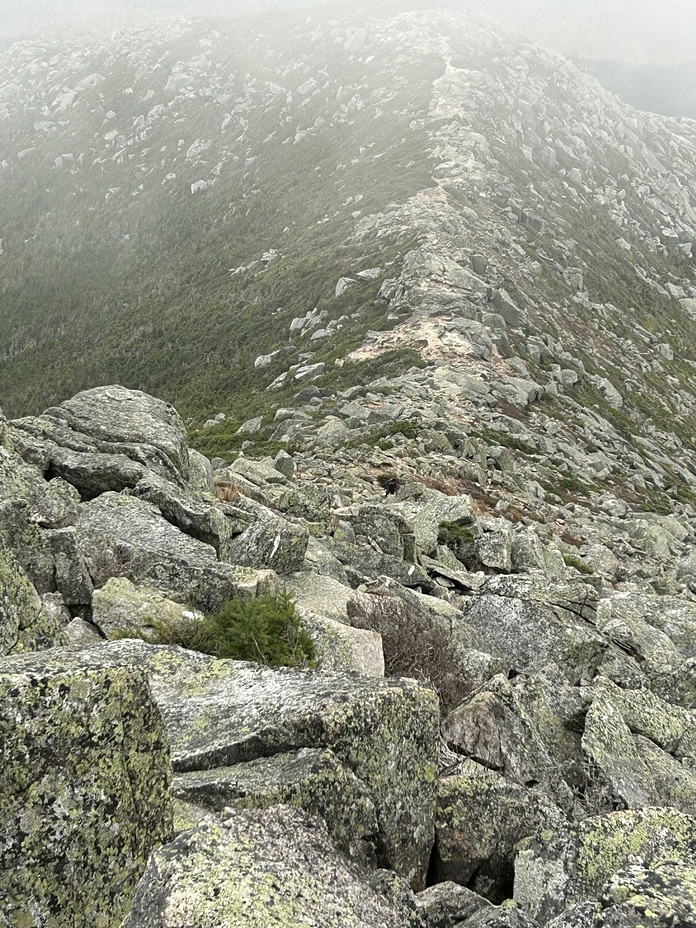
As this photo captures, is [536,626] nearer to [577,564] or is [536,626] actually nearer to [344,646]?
[344,646]

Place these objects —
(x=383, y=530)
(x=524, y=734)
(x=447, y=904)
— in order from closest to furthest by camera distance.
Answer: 1. (x=447, y=904)
2. (x=524, y=734)
3. (x=383, y=530)

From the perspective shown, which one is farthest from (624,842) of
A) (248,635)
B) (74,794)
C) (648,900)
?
(248,635)

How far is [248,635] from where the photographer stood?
8.80 metres

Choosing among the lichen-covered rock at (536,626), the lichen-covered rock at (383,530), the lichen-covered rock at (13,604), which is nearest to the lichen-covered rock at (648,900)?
the lichen-covered rock at (13,604)

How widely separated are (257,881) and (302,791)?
46.8 inches

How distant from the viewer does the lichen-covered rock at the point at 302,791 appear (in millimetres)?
5207

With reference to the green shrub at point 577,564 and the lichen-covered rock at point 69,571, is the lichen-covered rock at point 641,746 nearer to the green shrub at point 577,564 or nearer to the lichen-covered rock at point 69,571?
the lichen-covered rock at point 69,571

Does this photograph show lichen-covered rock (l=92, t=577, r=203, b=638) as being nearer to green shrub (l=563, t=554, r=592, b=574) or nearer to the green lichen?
the green lichen

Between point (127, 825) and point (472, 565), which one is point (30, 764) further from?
point (472, 565)

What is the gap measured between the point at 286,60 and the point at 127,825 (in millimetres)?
215768

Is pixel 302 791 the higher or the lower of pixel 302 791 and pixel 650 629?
the higher

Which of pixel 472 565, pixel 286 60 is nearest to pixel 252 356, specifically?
pixel 472 565

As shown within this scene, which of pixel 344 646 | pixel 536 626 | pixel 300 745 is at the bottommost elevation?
pixel 536 626

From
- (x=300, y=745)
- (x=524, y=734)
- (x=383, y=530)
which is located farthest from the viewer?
(x=383, y=530)
